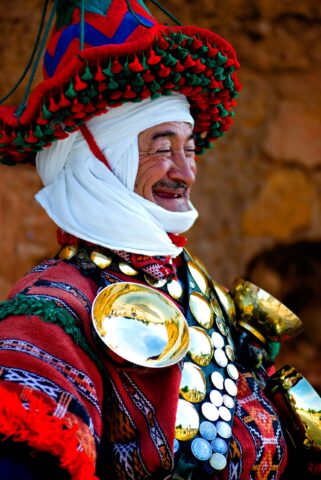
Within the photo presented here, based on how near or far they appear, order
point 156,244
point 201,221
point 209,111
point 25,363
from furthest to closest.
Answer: point 201,221, point 209,111, point 156,244, point 25,363

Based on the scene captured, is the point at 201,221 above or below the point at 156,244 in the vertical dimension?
below

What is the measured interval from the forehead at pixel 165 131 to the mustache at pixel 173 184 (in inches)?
5.5

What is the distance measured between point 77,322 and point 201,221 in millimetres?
2708

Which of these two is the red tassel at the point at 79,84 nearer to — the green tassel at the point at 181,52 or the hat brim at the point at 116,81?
the hat brim at the point at 116,81

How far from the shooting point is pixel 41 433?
1913 millimetres

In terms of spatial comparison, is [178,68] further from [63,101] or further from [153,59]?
[63,101]

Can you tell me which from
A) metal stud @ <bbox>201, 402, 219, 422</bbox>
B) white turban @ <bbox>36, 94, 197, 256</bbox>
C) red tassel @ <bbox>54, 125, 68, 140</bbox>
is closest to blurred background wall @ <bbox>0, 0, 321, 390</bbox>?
white turban @ <bbox>36, 94, 197, 256</bbox>

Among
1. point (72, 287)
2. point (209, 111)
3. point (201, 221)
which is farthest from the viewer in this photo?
point (201, 221)

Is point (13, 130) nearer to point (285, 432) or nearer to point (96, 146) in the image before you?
point (96, 146)

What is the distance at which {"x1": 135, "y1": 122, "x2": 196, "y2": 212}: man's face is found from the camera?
8.56ft

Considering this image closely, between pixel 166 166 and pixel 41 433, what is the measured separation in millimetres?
1026

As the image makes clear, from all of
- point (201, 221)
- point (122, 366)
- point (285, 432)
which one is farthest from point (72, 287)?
point (201, 221)

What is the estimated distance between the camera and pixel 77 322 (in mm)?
2289

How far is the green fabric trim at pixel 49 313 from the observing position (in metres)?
2.21
